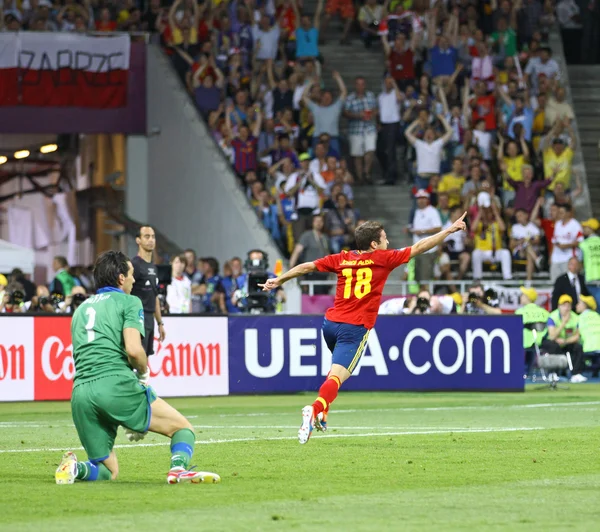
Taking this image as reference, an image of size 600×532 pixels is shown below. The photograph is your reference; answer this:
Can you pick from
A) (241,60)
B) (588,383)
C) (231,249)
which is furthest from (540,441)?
(241,60)

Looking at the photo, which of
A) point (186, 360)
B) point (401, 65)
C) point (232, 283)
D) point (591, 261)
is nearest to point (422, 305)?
point (232, 283)

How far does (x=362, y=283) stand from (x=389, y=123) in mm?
16808

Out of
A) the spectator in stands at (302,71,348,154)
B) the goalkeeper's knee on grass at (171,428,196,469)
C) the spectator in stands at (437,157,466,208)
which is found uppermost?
the spectator in stands at (302,71,348,154)

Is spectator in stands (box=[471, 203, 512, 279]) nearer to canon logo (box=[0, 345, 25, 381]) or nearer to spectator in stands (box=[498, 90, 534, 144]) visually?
spectator in stands (box=[498, 90, 534, 144])

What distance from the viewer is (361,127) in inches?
1157

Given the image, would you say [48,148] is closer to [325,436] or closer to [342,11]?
[342,11]

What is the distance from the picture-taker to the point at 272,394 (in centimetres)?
2111

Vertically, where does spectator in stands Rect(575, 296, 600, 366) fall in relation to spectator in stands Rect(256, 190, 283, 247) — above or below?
below

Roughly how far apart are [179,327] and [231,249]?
8131mm

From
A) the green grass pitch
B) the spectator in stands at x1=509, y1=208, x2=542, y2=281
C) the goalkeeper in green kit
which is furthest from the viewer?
the spectator in stands at x1=509, y1=208, x2=542, y2=281

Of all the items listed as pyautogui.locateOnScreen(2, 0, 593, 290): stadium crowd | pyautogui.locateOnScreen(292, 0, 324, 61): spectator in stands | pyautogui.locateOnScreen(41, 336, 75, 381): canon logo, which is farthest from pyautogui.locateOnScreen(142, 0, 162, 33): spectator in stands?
pyautogui.locateOnScreen(41, 336, 75, 381): canon logo

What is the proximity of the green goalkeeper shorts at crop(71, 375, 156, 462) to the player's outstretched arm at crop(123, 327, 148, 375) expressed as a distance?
0.54 feet

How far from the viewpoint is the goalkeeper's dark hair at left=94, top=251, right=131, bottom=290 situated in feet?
30.8

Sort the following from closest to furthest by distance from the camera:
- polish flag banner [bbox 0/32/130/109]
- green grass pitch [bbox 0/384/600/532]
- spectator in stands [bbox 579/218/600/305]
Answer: green grass pitch [bbox 0/384/600/532], spectator in stands [bbox 579/218/600/305], polish flag banner [bbox 0/32/130/109]
